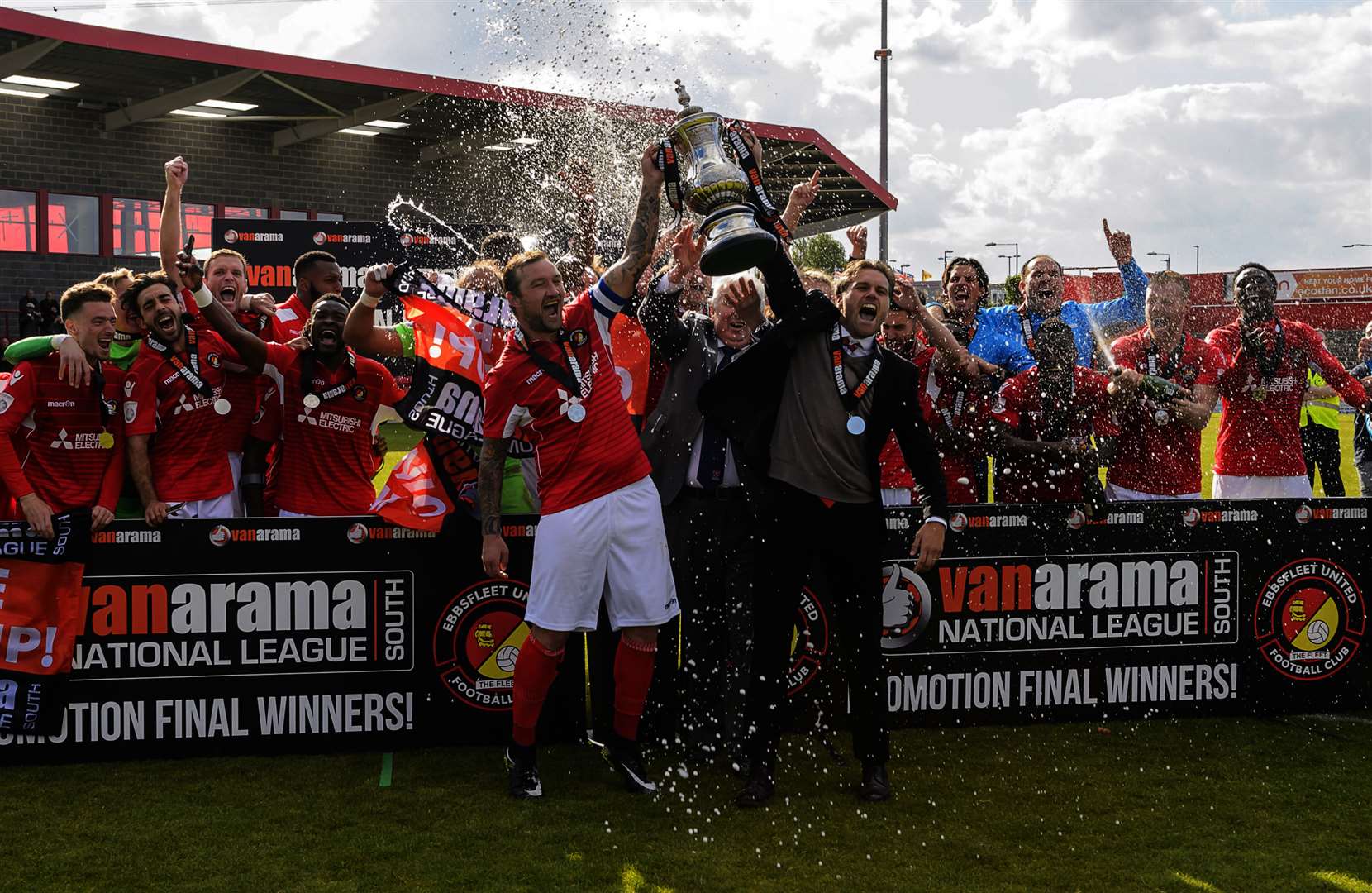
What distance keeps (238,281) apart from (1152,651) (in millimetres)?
Answer: 4914

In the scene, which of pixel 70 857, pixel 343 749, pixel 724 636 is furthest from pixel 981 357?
pixel 70 857

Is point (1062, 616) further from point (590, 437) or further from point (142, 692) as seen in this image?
point (142, 692)

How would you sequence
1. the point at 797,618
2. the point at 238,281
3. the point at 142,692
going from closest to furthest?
1. the point at 142,692
2. the point at 797,618
3. the point at 238,281

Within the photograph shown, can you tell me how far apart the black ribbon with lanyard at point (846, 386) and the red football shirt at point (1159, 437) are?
90.1 inches

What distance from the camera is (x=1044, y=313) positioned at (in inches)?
263

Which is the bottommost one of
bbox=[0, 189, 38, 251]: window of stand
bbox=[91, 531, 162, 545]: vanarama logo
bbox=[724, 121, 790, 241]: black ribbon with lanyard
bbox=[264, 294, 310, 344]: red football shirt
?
bbox=[91, 531, 162, 545]: vanarama logo

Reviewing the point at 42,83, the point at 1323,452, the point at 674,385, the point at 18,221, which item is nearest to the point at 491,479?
the point at 674,385

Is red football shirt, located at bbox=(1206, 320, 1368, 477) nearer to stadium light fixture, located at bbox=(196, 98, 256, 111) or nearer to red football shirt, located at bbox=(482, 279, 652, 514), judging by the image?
red football shirt, located at bbox=(482, 279, 652, 514)

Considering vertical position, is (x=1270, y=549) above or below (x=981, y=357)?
below

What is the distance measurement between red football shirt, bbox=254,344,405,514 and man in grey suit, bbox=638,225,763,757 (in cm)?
148

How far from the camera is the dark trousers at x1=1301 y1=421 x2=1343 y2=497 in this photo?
10.1 m

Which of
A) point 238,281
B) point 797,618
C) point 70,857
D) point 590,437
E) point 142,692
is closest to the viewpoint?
point 70,857

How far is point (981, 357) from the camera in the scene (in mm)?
6723

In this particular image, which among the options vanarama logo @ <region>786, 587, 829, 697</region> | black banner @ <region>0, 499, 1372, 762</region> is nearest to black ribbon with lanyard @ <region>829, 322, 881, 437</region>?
black banner @ <region>0, 499, 1372, 762</region>
